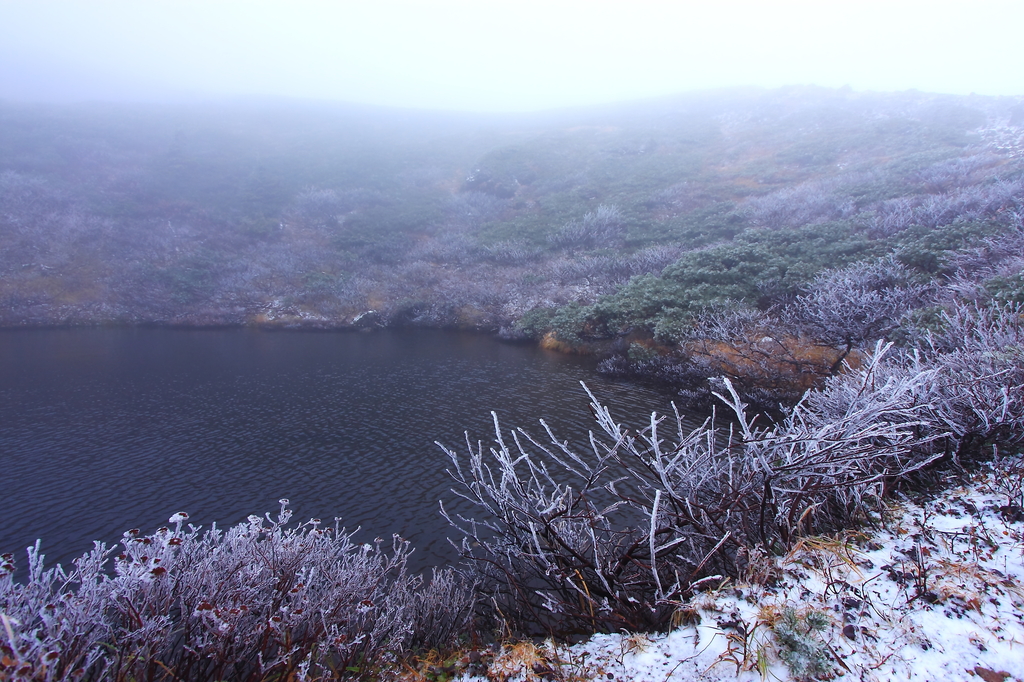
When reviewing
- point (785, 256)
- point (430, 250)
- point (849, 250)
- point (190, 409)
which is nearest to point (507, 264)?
point (430, 250)

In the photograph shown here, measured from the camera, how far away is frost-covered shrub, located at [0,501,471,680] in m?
3.51

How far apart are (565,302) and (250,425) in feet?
62.5

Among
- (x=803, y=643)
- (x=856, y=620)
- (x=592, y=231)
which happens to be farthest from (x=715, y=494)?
(x=592, y=231)

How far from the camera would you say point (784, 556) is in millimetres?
4695

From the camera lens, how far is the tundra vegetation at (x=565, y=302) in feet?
14.4

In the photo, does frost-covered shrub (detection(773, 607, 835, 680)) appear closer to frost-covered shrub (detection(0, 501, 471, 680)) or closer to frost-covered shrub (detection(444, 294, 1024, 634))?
frost-covered shrub (detection(444, 294, 1024, 634))

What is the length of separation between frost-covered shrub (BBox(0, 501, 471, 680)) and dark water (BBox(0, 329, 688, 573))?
2843 millimetres

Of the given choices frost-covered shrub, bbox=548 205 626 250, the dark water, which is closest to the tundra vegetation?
frost-covered shrub, bbox=548 205 626 250

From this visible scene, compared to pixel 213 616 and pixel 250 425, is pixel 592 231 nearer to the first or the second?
pixel 250 425

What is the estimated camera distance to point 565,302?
92.5 feet

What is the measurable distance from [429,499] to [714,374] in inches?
449

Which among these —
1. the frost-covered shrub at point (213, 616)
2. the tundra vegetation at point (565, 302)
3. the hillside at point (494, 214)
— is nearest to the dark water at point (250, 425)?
the tundra vegetation at point (565, 302)

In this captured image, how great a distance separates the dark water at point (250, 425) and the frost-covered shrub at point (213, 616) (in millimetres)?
2843

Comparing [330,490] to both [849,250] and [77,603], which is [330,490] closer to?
[77,603]
